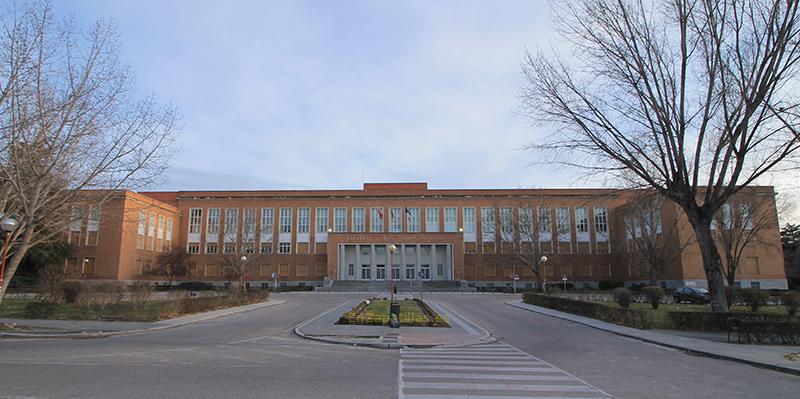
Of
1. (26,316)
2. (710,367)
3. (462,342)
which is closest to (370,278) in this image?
(26,316)

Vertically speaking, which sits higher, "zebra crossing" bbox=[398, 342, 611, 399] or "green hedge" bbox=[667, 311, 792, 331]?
"green hedge" bbox=[667, 311, 792, 331]

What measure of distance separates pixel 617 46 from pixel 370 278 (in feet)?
193

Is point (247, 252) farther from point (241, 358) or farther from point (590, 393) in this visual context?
point (590, 393)

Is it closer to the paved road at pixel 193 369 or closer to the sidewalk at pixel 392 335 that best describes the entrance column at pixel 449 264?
the sidewalk at pixel 392 335

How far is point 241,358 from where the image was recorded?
12102 mm

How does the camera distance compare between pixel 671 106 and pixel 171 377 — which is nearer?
pixel 171 377

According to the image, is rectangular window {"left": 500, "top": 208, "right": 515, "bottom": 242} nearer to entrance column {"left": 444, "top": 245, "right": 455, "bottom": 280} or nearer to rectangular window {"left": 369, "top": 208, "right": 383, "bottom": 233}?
entrance column {"left": 444, "top": 245, "right": 455, "bottom": 280}

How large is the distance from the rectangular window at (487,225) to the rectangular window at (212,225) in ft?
136

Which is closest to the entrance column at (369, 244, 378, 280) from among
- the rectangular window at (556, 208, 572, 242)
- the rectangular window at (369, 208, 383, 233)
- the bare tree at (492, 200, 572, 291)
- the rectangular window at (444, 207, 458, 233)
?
the rectangular window at (369, 208, 383, 233)

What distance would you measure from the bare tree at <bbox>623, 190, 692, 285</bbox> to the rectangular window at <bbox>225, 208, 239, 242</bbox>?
5086 cm

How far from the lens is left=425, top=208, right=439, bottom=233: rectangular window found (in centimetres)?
7950

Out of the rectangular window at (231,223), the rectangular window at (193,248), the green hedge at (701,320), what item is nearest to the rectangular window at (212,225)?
the rectangular window at (193,248)

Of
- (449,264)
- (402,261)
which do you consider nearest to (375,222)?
(402,261)

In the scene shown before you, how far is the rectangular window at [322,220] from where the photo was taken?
260 feet
